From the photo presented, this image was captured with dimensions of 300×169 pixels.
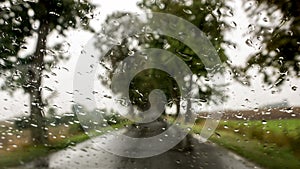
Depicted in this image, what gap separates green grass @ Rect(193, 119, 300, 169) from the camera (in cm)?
559

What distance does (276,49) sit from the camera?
5746 mm

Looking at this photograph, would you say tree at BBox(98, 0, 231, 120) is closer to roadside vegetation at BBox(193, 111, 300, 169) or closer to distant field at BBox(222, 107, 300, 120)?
distant field at BBox(222, 107, 300, 120)

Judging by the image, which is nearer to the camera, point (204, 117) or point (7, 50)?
point (7, 50)

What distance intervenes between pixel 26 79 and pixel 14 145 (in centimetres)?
102

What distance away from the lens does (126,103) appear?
5.64m

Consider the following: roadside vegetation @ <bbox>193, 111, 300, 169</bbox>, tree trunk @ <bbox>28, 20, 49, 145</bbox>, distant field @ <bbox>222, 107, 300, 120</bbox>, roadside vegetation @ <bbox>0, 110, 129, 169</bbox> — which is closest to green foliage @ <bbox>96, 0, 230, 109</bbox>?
distant field @ <bbox>222, 107, 300, 120</bbox>

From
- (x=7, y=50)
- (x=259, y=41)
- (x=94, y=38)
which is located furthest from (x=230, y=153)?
(x=7, y=50)

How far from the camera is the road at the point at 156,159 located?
516cm

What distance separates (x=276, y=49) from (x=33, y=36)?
3.69 meters

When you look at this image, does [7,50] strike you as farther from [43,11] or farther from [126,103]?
[126,103]

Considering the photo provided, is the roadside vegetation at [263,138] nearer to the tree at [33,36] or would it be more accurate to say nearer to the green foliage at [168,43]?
the green foliage at [168,43]

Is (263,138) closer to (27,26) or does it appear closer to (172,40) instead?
(172,40)

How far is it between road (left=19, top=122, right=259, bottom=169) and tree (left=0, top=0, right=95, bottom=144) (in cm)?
50

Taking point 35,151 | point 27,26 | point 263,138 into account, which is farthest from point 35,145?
point 263,138
